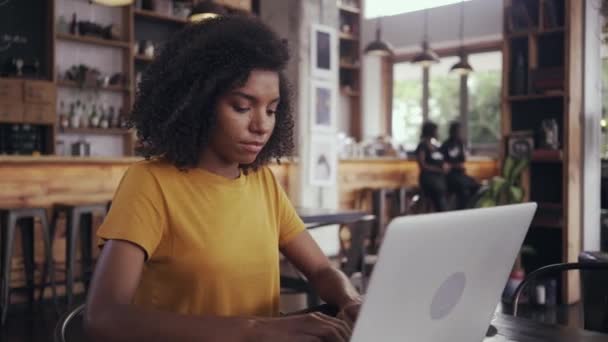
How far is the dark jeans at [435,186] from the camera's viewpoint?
7.17 meters

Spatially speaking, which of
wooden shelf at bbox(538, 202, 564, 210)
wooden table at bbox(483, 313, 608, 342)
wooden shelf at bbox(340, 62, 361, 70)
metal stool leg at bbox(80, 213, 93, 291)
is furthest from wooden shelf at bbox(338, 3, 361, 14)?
wooden table at bbox(483, 313, 608, 342)

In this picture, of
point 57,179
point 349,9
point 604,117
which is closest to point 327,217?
point 57,179

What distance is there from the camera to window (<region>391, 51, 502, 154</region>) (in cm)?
1105

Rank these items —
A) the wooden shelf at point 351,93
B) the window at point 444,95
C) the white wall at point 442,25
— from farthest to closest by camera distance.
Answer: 1. the window at point 444,95
2. the white wall at point 442,25
3. the wooden shelf at point 351,93

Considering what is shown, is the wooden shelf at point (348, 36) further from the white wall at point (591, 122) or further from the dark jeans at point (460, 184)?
the white wall at point (591, 122)

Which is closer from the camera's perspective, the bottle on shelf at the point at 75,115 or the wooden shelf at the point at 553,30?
the wooden shelf at the point at 553,30

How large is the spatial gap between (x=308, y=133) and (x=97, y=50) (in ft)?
8.01

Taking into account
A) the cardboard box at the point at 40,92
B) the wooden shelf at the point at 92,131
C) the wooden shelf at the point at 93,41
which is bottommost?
the wooden shelf at the point at 92,131

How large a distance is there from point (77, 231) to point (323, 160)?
2.79 m

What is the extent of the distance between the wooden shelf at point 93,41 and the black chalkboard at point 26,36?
161 mm

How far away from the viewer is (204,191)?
119 cm

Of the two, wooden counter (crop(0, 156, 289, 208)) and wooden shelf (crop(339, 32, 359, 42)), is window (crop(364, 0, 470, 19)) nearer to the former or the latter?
wooden shelf (crop(339, 32, 359, 42))

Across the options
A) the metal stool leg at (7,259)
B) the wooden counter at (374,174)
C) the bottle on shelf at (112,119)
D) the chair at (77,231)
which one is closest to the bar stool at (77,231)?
the chair at (77,231)

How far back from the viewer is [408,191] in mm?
7520
